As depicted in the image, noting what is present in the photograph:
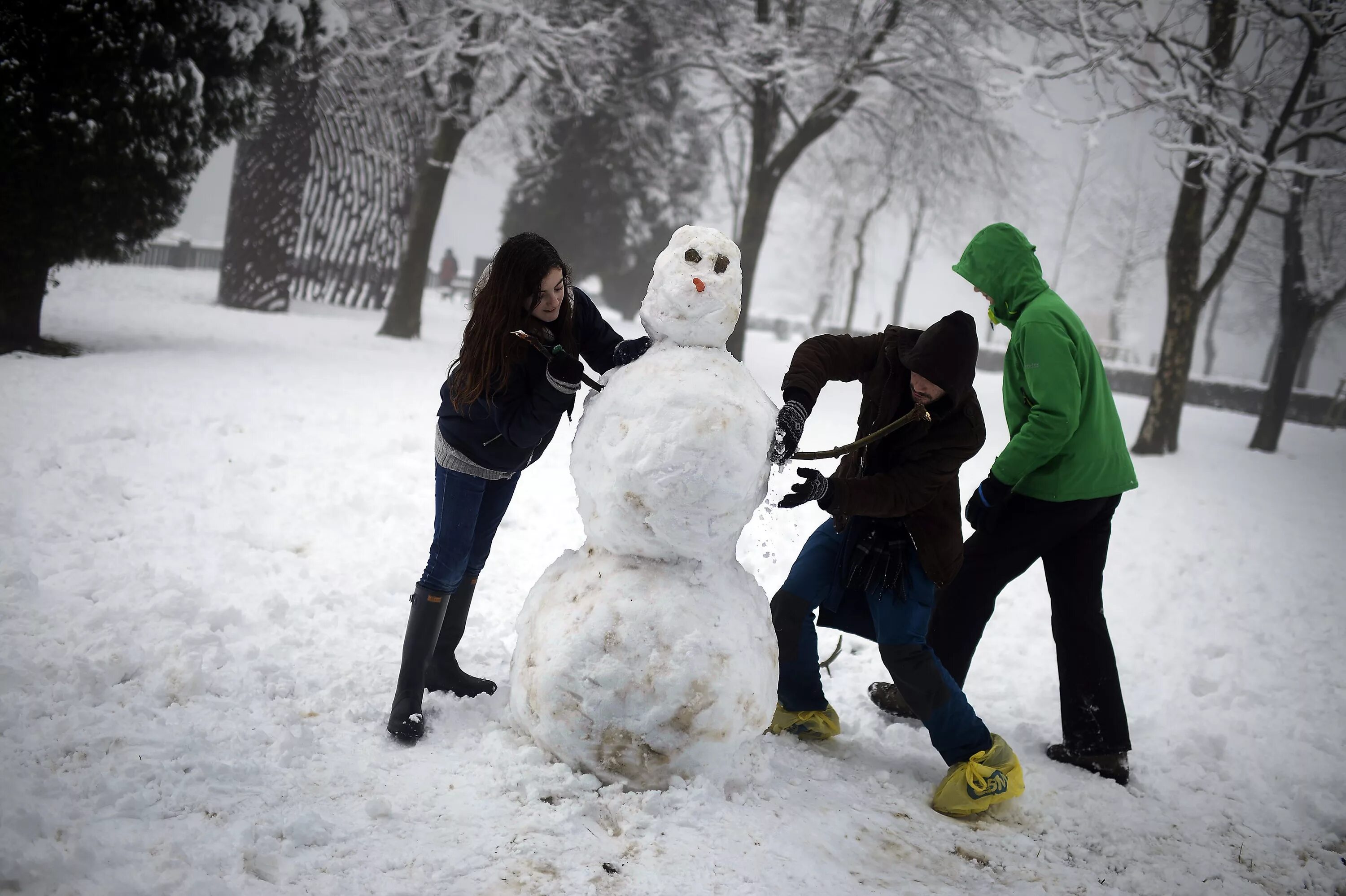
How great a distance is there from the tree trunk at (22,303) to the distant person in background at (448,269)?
1434 centimetres

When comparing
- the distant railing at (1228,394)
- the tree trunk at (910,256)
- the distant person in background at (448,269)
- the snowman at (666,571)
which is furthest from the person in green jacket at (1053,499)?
the distant person in background at (448,269)

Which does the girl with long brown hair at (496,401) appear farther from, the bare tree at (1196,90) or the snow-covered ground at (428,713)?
the bare tree at (1196,90)

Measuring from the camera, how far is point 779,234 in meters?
36.6

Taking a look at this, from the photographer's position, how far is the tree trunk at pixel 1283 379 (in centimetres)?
1069

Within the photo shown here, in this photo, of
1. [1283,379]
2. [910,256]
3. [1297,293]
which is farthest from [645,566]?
[910,256]

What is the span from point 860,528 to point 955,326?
789 millimetres

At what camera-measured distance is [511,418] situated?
2699 mm

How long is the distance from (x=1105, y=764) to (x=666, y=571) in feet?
7.05

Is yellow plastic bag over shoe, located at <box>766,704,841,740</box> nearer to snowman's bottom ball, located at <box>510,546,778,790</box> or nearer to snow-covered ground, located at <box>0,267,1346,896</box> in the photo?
snow-covered ground, located at <box>0,267,1346,896</box>

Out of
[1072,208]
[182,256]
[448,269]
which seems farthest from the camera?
[1072,208]

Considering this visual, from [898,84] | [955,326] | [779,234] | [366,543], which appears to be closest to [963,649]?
[955,326]

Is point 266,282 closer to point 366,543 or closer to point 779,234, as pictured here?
point 366,543

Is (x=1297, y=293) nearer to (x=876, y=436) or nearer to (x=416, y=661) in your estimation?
(x=876, y=436)

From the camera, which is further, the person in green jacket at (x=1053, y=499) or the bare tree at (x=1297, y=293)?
the bare tree at (x=1297, y=293)
